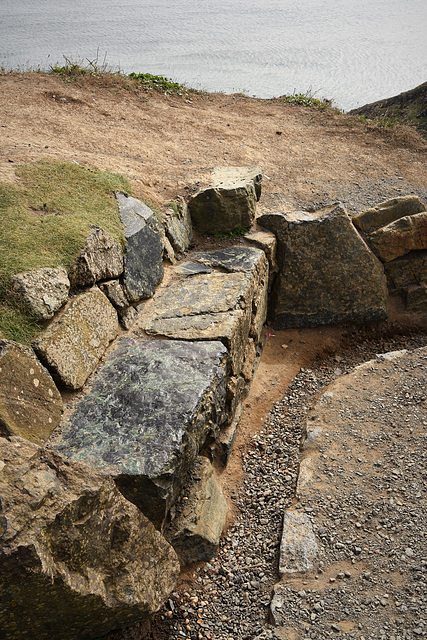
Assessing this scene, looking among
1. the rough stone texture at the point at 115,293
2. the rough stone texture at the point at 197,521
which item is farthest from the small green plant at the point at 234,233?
the rough stone texture at the point at 197,521

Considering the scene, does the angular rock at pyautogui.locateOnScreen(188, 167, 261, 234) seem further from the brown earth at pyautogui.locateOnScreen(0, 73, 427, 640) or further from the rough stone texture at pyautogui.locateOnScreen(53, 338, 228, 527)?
the rough stone texture at pyautogui.locateOnScreen(53, 338, 228, 527)

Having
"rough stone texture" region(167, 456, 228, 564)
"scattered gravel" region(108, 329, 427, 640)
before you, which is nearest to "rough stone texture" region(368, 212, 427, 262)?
"scattered gravel" region(108, 329, 427, 640)

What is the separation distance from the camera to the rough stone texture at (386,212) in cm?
774

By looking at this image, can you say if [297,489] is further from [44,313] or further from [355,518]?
[44,313]

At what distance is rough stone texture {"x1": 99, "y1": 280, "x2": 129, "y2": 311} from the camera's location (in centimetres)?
517

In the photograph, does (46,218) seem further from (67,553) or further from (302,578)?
(302,578)

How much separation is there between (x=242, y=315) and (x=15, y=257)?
2.47 meters

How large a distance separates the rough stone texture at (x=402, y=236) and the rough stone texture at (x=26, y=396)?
549 cm

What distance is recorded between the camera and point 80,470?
322cm

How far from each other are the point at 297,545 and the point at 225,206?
463 centimetres

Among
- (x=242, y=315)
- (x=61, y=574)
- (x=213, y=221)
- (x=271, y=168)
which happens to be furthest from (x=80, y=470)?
(x=271, y=168)

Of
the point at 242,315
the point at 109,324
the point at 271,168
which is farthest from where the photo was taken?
the point at 271,168

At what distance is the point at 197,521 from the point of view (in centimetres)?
444

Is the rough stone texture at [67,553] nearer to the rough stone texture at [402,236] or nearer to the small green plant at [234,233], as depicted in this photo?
the small green plant at [234,233]
